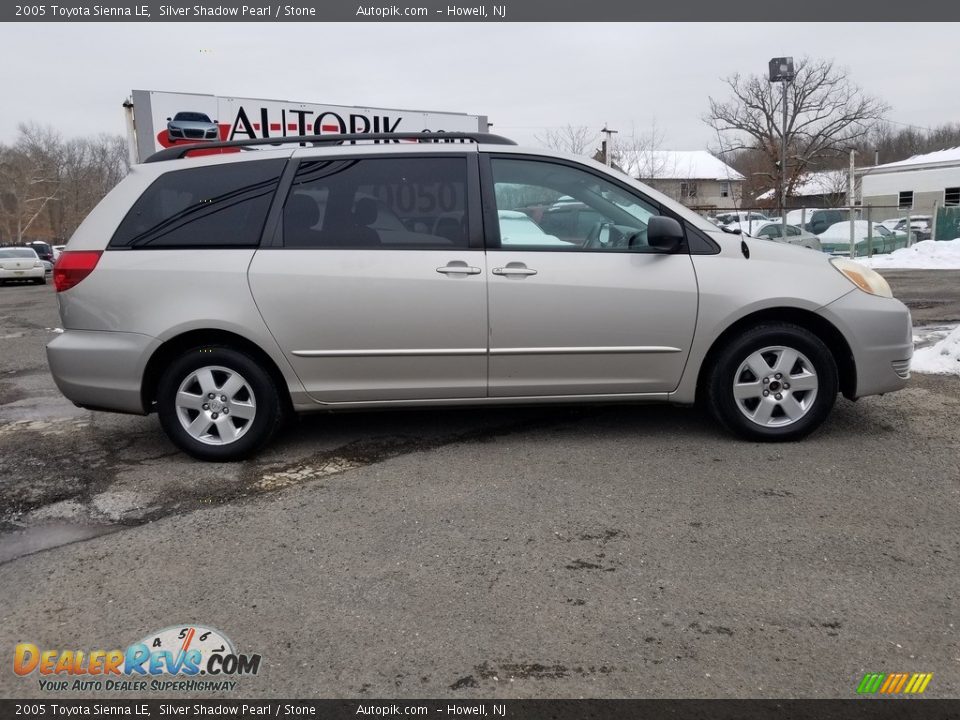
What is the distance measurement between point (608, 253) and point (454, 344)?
1.05m

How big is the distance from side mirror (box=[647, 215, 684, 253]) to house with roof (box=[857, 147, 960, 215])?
47522 millimetres

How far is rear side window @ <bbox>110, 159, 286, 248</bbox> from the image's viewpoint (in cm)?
446

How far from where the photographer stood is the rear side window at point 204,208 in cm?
446

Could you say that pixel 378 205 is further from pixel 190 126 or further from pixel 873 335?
pixel 190 126

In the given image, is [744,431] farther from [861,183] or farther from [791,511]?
[861,183]

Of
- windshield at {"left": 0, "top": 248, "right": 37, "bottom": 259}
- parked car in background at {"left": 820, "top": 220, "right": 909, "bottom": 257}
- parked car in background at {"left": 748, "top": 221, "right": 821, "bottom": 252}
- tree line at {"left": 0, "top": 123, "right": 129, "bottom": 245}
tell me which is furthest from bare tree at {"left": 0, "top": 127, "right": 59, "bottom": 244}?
parked car in background at {"left": 820, "top": 220, "right": 909, "bottom": 257}

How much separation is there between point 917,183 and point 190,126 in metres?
49.9

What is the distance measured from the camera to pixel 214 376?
443 centimetres

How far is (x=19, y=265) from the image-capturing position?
1021 inches

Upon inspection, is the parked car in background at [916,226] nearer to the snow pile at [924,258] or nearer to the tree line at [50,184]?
the snow pile at [924,258]

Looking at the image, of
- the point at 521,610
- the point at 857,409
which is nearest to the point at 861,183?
the point at 857,409
